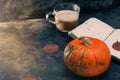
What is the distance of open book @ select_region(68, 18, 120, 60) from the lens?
1158 mm

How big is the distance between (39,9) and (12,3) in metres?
0.15

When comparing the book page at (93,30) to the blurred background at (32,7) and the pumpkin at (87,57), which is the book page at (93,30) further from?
the blurred background at (32,7)

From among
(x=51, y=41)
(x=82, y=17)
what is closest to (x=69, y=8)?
(x=82, y=17)

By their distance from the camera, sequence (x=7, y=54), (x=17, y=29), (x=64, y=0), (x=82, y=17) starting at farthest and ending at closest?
(x=64, y=0) → (x=82, y=17) → (x=17, y=29) → (x=7, y=54)

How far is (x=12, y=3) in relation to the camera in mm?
1532

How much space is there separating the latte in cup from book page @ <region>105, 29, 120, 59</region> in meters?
0.18

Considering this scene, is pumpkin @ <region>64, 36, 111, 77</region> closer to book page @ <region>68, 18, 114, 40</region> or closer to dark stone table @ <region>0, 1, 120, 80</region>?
dark stone table @ <region>0, 1, 120, 80</region>

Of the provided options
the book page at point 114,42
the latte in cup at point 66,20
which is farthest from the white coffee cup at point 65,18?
the book page at point 114,42

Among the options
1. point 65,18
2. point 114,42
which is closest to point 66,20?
point 65,18

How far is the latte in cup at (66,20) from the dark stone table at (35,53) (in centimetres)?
3

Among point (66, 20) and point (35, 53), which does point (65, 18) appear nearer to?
point (66, 20)

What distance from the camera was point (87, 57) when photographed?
0.97 meters

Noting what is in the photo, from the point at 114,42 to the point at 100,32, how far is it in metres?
0.09

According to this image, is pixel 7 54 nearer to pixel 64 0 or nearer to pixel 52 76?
pixel 52 76
